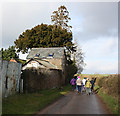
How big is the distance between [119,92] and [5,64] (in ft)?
32.2

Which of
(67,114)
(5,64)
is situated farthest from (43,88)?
(67,114)

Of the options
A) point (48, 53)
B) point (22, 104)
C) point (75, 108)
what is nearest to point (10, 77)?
point (22, 104)

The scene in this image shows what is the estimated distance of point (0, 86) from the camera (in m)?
12.2

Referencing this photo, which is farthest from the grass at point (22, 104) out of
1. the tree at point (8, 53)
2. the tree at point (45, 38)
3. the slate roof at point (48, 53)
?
the tree at point (8, 53)

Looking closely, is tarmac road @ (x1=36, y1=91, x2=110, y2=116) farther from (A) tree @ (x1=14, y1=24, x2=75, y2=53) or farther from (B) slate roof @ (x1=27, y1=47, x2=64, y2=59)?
(A) tree @ (x1=14, y1=24, x2=75, y2=53)

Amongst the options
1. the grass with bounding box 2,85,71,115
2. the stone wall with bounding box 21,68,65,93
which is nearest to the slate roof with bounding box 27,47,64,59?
the stone wall with bounding box 21,68,65,93

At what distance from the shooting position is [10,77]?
13930 millimetres

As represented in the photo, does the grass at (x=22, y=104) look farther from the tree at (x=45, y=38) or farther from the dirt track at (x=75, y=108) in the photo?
the tree at (x=45, y=38)

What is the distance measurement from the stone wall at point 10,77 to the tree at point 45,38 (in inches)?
1230

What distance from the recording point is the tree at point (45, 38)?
46.1 m

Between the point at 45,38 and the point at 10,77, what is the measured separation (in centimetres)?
3421

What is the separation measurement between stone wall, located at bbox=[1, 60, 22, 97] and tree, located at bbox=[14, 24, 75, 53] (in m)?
31.2

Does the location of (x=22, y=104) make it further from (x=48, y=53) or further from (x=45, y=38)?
(x=45, y=38)

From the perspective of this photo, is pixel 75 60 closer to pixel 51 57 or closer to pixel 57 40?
pixel 57 40
